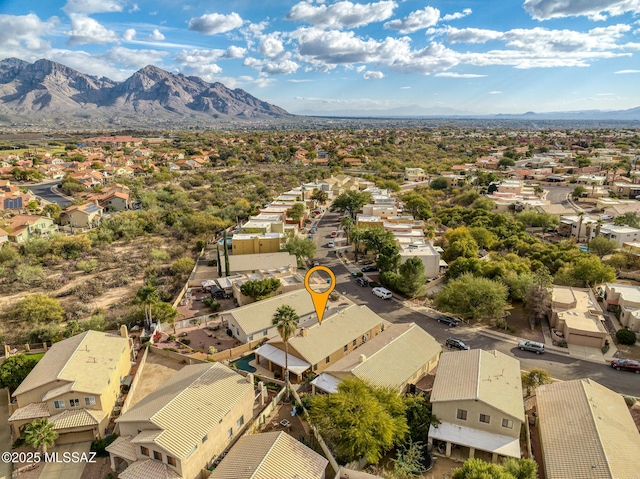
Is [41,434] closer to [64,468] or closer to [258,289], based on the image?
[64,468]

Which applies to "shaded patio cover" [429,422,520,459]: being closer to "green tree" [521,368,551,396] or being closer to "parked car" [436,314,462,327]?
"green tree" [521,368,551,396]

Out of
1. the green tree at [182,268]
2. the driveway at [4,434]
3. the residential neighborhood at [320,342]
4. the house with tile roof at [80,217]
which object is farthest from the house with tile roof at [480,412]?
the house with tile roof at [80,217]

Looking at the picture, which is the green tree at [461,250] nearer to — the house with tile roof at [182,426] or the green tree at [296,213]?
the green tree at [296,213]

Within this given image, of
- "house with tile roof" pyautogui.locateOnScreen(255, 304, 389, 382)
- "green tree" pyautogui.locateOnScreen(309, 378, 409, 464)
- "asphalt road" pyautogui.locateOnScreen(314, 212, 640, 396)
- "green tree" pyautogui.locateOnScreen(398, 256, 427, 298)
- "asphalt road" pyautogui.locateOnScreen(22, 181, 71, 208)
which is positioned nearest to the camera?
"green tree" pyautogui.locateOnScreen(309, 378, 409, 464)

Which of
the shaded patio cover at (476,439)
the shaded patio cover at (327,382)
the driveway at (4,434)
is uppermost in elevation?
the shaded patio cover at (327,382)

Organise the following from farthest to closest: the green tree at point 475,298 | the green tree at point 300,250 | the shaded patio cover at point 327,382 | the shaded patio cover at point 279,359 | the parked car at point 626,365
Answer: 1. the green tree at point 300,250
2. the green tree at point 475,298
3. the parked car at point 626,365
4. the shaded patio cover at point 279,359
5. the shaded patio cover at point 327,382

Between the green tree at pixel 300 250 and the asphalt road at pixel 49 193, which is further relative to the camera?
the asphalt road at pixel 49 193

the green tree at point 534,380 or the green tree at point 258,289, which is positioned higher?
the green tree at point 258,289

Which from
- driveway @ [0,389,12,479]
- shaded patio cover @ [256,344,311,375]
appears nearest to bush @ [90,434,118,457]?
driveway @ [0,389,12,479]
